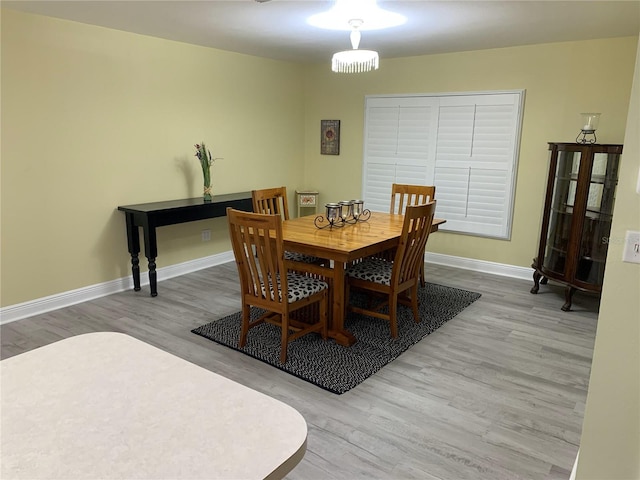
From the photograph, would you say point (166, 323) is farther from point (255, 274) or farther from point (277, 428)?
point (277, 428)

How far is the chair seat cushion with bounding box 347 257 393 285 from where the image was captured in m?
3.24

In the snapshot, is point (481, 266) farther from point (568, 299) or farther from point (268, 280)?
point (268, 280)

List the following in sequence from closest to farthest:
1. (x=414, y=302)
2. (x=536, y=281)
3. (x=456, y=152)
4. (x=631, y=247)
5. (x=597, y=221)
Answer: (x=631, y=247) < (x=414, y=302) < (x=597, y=221) < (x=536, y=281) < (x=456, y=152)

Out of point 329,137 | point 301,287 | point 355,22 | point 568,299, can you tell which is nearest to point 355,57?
point 355,22

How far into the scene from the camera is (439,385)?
2693 mm

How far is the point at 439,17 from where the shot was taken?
329cm

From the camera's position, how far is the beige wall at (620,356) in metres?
1.49

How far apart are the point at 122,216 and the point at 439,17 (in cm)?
309

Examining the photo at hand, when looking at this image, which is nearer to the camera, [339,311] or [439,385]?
[439,385]

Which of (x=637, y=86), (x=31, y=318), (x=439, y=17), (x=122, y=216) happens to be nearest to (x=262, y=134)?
(x=122, y=216)

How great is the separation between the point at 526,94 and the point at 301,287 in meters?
3.08

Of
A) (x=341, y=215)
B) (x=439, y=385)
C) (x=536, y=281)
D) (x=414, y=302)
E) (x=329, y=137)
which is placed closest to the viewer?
(x=439, y=385)

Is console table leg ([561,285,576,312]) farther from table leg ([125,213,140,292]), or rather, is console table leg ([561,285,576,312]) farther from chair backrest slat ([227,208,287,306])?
table leg ([125,213,140,292])

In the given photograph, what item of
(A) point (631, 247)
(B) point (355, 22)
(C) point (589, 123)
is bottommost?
(A) point (631, 247)
